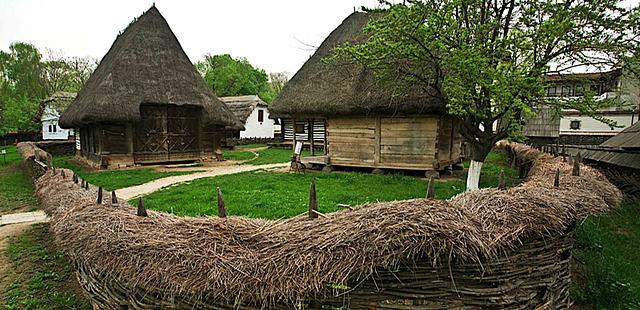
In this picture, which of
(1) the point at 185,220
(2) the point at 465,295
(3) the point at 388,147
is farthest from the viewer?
(3) the point at 388,147

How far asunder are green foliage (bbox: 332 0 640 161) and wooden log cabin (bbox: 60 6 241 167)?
438 inches

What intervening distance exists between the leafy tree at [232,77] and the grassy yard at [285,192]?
3748 centimetres

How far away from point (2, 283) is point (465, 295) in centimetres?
589

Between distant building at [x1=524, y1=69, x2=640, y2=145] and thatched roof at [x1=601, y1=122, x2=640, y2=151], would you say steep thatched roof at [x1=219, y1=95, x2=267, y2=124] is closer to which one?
distant building at [x1=524, y1=69, x2=640, y2=145]

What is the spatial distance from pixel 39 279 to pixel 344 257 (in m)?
4.88

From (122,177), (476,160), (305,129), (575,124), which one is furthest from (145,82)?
(575,124)

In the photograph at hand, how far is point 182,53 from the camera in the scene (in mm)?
19047

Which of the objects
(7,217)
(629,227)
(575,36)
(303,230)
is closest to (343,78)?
(575,36)

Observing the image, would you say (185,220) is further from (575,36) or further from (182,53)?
(182,53)

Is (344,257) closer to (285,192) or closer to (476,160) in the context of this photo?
(476,160)

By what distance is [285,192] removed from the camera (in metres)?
9.85

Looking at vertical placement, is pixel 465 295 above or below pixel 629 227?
above

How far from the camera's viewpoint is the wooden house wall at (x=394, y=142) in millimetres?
12305

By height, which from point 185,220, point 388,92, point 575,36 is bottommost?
point 185,220
